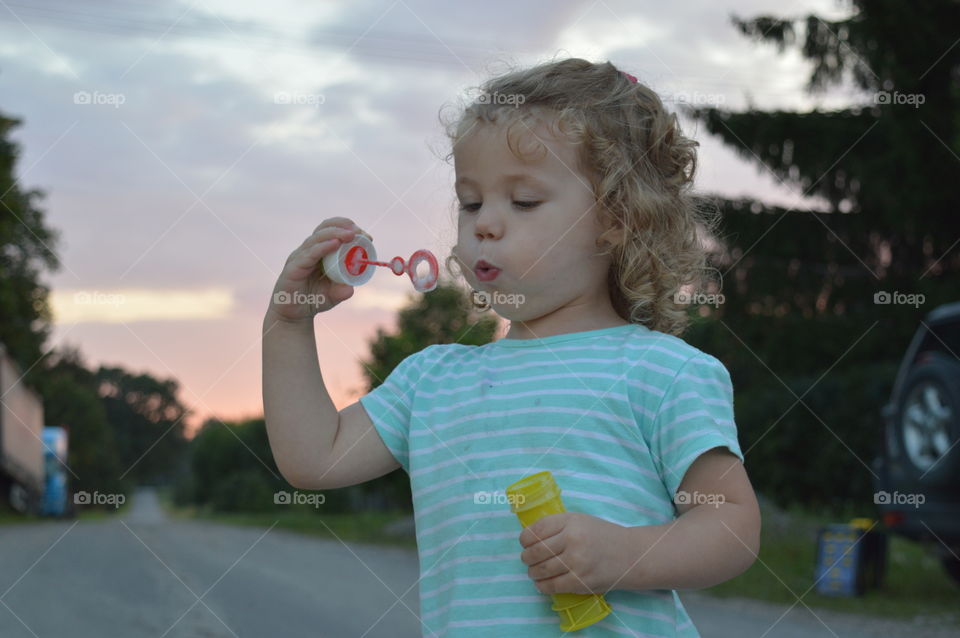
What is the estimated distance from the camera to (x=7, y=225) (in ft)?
75.6

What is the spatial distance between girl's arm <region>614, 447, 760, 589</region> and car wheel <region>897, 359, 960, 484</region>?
4516 mm

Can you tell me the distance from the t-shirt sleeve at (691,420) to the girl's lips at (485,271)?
318 mm

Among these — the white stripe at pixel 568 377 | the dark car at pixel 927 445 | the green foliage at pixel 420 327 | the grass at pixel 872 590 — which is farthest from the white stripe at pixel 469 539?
the green foliage at pixel 420 327

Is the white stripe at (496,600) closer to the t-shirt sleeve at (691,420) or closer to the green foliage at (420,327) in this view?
the t-shirt sleeve at (691,420)

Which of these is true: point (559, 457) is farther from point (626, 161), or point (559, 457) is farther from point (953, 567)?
point (953, 567)

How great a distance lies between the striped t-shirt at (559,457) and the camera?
149 centimetres

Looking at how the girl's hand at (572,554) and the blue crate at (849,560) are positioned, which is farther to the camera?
the blue crate at (849,560)

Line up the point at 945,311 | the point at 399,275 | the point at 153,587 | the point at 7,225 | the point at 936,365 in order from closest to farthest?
1. the point at 399,275
2. the point at 936,365
3. the point at 945,311
4. the point at 153,587
5. the point at 7,225

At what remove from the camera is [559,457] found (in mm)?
1530

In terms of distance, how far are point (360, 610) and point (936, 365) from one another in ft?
11.3

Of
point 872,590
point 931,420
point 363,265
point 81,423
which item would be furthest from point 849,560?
point 81,423

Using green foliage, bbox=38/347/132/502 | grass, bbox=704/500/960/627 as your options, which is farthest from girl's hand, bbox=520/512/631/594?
green foliage, bbox=38/347/132/502

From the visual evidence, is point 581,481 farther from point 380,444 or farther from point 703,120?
point 703,120

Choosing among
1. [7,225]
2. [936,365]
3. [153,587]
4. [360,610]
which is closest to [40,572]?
[153,587]
